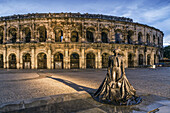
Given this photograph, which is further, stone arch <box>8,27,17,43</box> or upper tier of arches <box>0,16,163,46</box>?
stone arch <box>8,27,17,43</box>

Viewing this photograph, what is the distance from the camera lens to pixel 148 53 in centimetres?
2041

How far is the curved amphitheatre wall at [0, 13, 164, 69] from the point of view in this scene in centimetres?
1628

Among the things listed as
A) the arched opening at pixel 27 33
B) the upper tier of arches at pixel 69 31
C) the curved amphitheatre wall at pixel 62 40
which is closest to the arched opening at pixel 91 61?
the curved amphitheatre wall at pixel 62 40

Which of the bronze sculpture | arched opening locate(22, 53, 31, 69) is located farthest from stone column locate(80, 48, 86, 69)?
the bronze sculpture

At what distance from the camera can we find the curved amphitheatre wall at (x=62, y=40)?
16281 millimetres

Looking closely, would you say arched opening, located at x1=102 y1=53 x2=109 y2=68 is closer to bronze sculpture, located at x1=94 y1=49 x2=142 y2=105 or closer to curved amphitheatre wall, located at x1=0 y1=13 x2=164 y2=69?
curved amphitheatre wall, located at x1=0 y1=13 x2=164 y2=69

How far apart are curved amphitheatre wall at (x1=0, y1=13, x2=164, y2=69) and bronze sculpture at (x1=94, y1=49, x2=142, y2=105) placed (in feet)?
42.1

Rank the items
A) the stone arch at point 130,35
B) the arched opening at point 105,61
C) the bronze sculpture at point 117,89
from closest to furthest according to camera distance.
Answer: the bronze sculpture at point 117,89
the arched opening at point 105,61
the stone arch at point 130,35

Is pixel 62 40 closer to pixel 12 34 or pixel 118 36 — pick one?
pixel 12 34

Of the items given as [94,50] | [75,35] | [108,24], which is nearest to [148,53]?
[108,24]

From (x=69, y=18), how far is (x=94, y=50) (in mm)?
6927

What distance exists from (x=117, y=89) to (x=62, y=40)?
1475 cm

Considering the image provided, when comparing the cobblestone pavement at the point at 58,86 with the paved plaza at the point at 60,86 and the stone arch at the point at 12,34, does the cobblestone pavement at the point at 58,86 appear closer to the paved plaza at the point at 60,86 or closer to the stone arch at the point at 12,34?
the paved plaza at the point at 60,86

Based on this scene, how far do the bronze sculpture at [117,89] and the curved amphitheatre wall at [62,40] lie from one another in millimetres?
12824
